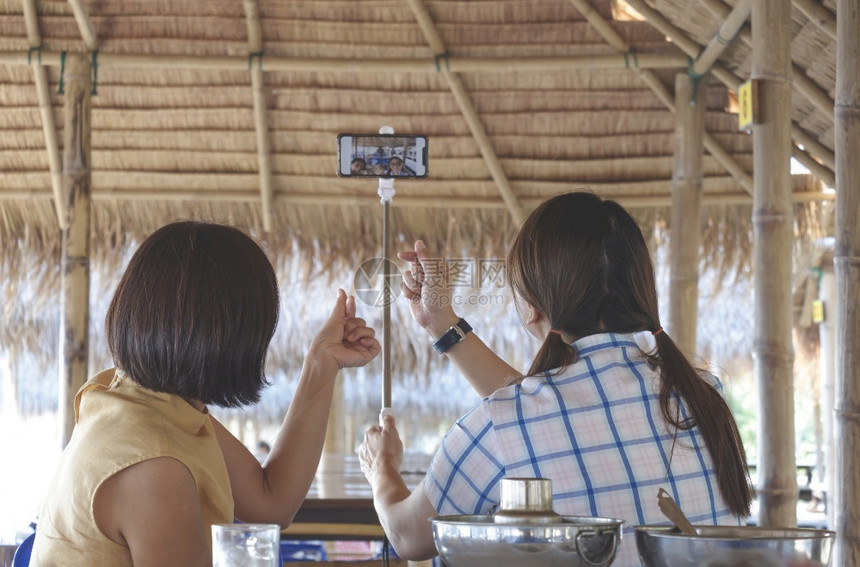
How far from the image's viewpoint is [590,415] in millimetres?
1353

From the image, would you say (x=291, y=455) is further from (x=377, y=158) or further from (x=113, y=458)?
(x=377, y=158)

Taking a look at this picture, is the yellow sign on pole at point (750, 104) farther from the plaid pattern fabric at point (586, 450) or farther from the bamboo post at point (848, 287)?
the plaid pattern fabric at point (586, 450)

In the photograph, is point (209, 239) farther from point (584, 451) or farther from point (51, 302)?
point (51, 302)

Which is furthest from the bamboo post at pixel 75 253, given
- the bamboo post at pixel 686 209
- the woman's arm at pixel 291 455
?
the woman's arm at pixel 291 455

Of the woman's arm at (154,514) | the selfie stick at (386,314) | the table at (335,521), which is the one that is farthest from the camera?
the table at (335,521)

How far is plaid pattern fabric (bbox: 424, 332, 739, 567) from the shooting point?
1.33 meters

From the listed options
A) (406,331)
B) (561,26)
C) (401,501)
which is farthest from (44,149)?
(401,501)

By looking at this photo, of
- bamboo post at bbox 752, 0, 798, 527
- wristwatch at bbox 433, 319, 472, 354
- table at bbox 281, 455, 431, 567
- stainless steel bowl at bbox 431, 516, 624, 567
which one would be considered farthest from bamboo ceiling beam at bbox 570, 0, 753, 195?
stainless steel bowl at bbox 431, 516, 624, 567

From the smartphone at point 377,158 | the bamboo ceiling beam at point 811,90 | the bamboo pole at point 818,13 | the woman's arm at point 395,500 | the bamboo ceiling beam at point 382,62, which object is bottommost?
the woman's arm at point 395,500

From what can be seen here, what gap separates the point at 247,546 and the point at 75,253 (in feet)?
13.2

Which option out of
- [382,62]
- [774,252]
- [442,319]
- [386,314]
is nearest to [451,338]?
[442,319]

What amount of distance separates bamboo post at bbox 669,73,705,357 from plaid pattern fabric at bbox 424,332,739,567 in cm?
335

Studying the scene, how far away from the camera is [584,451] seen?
4.37ft

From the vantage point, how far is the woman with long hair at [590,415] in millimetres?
1330
